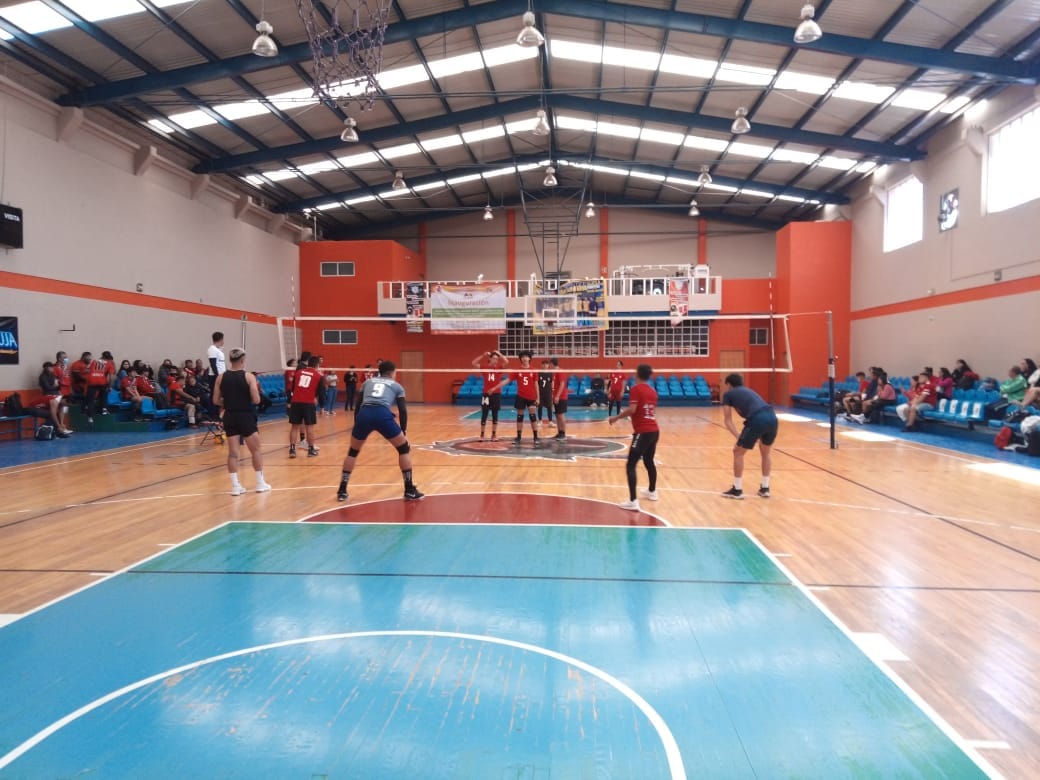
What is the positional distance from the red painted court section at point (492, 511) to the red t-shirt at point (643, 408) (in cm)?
95

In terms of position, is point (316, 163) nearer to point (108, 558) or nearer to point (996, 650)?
point (108, 558)

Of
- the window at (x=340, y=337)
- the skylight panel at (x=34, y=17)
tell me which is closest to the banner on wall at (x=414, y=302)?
the window at (x=340, y=337)

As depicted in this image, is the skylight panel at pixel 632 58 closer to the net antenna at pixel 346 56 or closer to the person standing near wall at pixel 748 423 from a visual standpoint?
the net antenna at pixel 346 56

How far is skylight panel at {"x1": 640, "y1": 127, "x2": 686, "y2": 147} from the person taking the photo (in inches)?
772

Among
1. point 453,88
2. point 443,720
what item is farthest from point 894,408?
point 443,720

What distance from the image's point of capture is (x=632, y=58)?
15.6 metres

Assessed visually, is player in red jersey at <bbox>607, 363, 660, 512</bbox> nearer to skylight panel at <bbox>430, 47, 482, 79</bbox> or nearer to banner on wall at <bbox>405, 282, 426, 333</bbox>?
skylight panel at <bbox>430, 47, 482, 79</bbox>

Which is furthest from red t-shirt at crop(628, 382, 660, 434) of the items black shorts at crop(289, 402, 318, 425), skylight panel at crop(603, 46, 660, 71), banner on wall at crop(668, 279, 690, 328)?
banner on wall at crop(668, 279, 690, 328)

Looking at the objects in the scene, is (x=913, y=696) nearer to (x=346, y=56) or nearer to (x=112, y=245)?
(x=346, y=56)

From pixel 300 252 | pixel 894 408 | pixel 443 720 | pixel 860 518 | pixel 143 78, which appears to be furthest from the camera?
pixel 300 252

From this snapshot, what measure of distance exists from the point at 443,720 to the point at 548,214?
2692 centimetres

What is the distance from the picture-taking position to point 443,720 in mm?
2703

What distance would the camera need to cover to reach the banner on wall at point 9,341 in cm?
1220

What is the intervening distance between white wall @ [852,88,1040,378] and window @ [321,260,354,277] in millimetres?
19192
